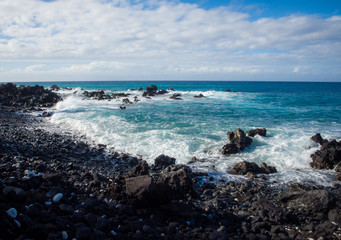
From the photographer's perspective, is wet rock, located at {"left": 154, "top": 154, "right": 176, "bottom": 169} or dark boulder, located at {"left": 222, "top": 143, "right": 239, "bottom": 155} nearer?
wet rock, located at {"left": 154, "top": 154, "right": 176, "bottom": 169}

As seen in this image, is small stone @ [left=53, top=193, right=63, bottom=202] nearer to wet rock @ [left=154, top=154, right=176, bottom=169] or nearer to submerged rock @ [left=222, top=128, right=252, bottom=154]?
wet rock @ [left=154, top=154, right=176, bottom=169]

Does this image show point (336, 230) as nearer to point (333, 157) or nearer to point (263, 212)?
point (263, 212)

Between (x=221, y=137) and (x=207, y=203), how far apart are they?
26.8ft

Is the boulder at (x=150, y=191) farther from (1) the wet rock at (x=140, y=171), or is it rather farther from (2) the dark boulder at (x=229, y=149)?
(2) the dark boulder at (x=229, y=149)

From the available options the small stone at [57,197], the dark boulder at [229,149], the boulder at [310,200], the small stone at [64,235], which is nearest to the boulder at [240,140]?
the dark boulder at [229,149]

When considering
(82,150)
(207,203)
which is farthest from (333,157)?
(82,150)

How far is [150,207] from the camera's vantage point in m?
5.63

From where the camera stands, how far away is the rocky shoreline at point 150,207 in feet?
13.7

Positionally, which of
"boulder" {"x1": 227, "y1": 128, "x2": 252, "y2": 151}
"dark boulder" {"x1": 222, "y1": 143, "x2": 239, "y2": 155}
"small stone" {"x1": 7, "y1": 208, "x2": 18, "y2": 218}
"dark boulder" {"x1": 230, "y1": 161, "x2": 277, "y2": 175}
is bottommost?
"dark boulder" {"x1": 230, "y1": 161, "x2": 277, "y2": 175}

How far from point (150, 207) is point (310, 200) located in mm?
4741

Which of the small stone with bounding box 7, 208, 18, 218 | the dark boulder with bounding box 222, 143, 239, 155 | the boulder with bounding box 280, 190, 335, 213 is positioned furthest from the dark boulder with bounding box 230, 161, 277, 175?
the small stone with bounding box 7, 208, 18, 218

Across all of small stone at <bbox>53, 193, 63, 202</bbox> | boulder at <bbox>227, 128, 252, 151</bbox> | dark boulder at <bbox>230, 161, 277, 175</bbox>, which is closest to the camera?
small stone at <bbox>53, 193, 63, 202</bbox>

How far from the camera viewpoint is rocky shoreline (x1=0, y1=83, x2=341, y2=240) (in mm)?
4188

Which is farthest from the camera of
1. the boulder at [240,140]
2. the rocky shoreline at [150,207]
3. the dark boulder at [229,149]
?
the boulder at [240,140]
